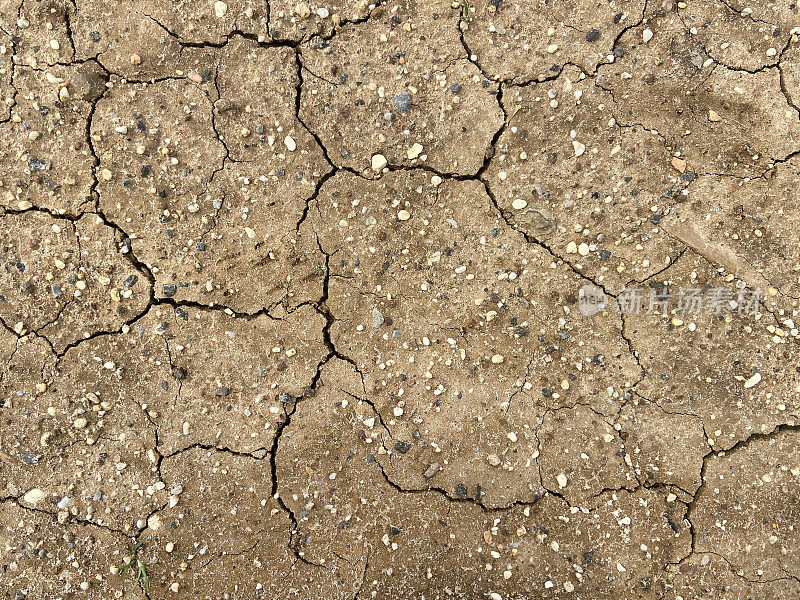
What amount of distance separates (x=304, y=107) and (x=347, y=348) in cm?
131

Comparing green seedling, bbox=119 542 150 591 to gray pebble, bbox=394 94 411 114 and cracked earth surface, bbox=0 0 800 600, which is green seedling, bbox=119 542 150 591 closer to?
cracked earth surface, bbox=0 0 800 600

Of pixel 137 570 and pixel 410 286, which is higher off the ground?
pixel 410 286

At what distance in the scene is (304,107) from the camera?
2.78 m

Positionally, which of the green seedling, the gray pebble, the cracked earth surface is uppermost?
the gray pebble

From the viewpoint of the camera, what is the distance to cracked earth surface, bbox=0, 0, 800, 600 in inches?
107

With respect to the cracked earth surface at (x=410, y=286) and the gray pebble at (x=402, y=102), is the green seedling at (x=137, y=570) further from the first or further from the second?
the gray pebble at (x=402, y=102)

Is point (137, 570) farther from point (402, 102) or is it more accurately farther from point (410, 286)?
point (402, 102)

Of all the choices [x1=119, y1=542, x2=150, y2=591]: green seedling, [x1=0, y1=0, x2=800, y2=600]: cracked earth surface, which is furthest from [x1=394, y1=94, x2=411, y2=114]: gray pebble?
[x1=119, y1=542, x2=150, y2=591]: green seedling

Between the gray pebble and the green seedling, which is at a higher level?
the gray pebble

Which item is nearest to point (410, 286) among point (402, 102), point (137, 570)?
A: point (402, 102)

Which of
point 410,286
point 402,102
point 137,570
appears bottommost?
point 137,570

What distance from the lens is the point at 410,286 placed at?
2.78 metres

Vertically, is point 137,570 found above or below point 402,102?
below

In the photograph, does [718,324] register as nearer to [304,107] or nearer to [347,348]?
[347,348]
